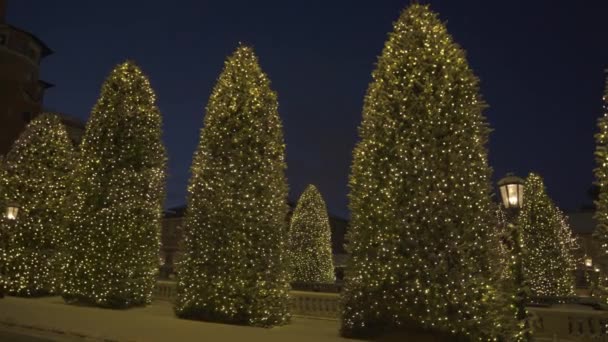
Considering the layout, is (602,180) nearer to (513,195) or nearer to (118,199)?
(513,195)

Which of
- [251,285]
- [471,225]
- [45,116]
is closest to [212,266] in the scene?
[251,285]

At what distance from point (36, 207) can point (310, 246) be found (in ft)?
38.3

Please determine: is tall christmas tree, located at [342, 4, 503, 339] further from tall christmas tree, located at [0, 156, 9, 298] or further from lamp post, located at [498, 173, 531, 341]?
tall christmas tree, located at [0, 156, 9, 298]

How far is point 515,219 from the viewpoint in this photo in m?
10.1

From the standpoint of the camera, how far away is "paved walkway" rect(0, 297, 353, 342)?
1140 cm

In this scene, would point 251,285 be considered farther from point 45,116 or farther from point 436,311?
point 45,116

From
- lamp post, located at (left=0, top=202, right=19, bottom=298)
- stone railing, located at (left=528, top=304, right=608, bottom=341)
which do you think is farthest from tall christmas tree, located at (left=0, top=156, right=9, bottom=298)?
stone railing, located at (left=528, top=304, right=608, bottom=341)

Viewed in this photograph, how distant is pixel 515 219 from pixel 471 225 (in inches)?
44.7

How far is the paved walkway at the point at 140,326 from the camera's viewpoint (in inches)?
449

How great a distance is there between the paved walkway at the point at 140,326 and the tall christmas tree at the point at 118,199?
1.10 meters

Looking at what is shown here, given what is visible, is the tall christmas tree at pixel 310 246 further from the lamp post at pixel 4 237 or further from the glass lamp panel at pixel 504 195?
the glass lamp panel at pixel 504 195

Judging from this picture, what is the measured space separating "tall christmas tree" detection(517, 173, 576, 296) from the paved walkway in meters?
12.2

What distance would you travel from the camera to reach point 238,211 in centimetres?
1465

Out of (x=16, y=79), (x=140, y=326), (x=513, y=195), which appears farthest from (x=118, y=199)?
(x=16, y=79)
